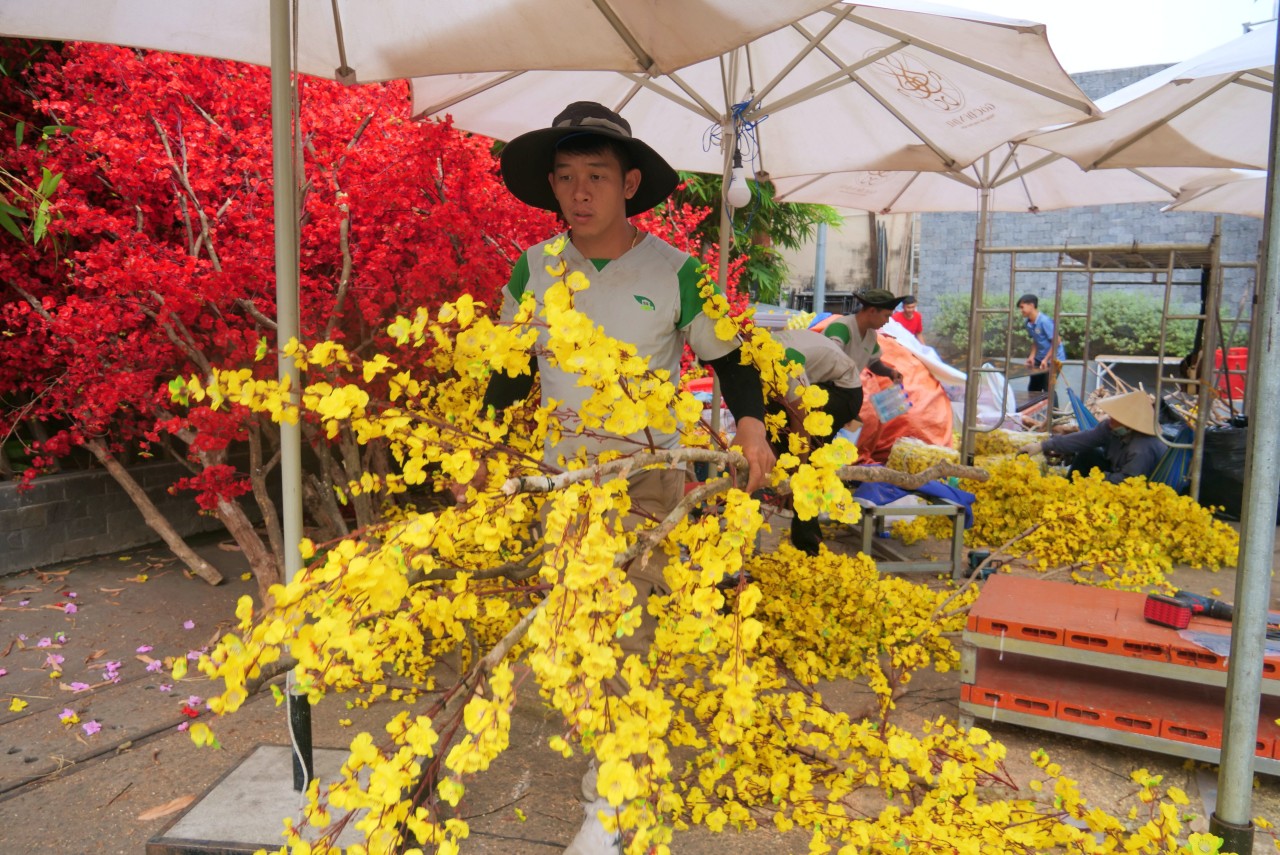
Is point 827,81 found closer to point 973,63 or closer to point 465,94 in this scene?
point 973,63

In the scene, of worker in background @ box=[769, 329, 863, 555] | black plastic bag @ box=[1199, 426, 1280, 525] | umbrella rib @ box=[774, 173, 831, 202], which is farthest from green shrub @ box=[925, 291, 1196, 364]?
worker in background @ box=[769, 329, 863, 555]

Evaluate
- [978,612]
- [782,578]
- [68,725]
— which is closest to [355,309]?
[68,725]

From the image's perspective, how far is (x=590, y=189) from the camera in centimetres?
237

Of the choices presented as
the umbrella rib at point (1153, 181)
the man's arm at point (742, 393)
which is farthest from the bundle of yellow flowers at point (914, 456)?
the man's arm at point (742, 393)

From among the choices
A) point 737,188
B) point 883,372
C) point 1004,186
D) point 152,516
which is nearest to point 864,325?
point 883,372

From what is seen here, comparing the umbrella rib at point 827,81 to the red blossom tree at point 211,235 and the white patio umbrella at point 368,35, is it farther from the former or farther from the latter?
the white patio umbrella at point 368,35

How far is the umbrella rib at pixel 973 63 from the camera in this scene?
12.9 feet

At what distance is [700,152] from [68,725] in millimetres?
4387

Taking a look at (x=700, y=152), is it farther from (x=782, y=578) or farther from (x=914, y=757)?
(x=914, y=757)

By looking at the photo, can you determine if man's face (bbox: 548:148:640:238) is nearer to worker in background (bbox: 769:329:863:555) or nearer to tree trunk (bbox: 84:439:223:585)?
worker in background (bbox: 769:329:863:555)

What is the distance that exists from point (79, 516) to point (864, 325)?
497 cm

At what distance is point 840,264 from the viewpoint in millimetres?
23531

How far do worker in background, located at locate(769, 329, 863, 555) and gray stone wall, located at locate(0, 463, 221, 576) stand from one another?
3.33 m

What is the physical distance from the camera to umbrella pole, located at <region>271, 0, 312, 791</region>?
224 cm
